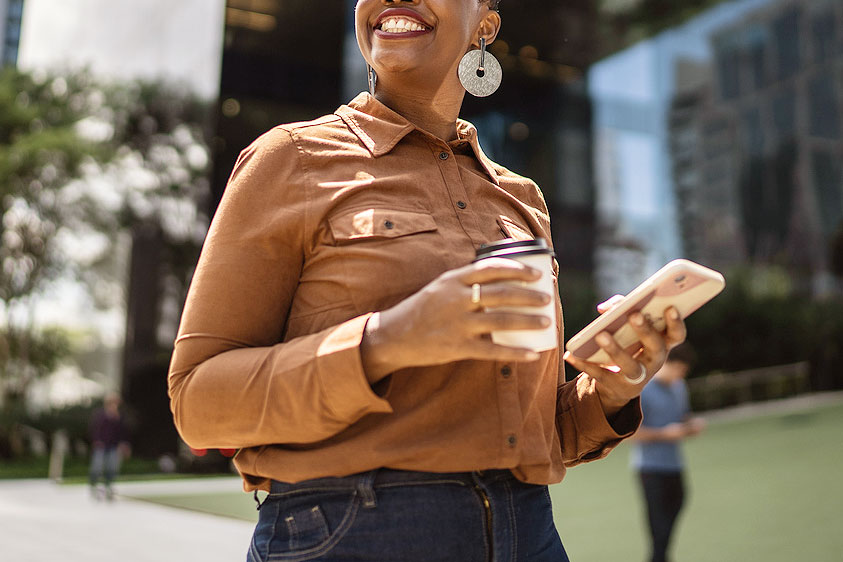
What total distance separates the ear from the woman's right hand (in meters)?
0.67

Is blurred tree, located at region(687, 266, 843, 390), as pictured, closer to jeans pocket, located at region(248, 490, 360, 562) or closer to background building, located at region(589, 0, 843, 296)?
background building, located at region(589, 0, 843, 296)

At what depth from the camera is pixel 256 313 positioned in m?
1.07

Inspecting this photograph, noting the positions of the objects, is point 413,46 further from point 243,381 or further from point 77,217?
point 77,217

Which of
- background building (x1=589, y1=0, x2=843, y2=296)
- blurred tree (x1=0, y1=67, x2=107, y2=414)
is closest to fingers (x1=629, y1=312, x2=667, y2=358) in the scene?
background building (x1=589, y1=0, x2=843, y2=296)

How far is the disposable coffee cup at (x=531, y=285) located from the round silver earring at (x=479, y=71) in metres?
0.53

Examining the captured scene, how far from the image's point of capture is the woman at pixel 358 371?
0.98 metres

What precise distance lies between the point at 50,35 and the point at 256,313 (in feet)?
61.4

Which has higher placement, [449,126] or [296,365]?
[449,126]

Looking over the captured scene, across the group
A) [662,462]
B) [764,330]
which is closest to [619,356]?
[662,462]

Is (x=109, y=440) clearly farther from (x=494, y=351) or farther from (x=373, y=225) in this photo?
(x=494, y=351)

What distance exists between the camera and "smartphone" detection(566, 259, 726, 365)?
3.60ft

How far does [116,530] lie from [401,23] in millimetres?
8580

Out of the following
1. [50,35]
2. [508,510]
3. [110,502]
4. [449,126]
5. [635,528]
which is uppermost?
[50,35]

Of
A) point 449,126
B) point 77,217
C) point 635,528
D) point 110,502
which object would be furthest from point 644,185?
point 77,217
